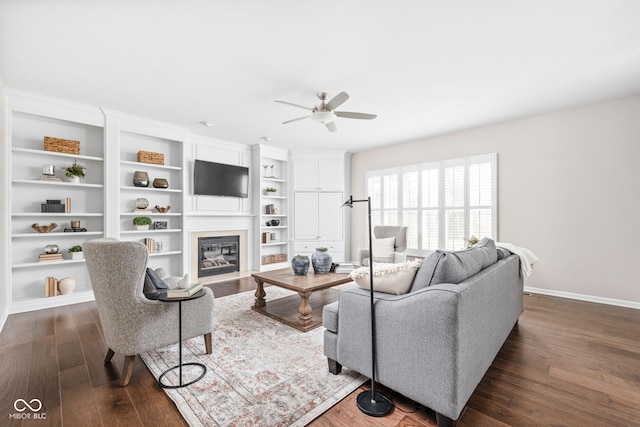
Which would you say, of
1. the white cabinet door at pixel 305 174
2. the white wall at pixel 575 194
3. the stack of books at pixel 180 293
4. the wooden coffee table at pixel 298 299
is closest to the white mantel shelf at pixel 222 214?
the white cabinet door at pixel 305 174

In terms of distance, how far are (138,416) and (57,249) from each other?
3282mm

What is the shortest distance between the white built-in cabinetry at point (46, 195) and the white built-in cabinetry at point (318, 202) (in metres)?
3.45

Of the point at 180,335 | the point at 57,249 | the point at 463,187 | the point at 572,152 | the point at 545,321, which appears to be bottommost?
the point at 545,321

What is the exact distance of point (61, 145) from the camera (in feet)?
12.2

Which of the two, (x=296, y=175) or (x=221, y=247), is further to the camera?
(x=296, y=175)

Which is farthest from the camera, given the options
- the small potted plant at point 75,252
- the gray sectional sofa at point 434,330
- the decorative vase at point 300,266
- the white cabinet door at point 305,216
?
the white cabinet door at point 305,216

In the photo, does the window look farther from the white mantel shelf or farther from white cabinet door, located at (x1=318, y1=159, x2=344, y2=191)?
the white mantel shelf

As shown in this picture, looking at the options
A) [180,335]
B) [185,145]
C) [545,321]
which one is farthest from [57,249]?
[545,321]

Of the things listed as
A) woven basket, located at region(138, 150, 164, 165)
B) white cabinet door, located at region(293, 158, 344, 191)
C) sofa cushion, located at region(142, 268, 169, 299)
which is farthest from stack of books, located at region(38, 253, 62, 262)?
white cabinet door, located at region(293, 158, 344, 191)

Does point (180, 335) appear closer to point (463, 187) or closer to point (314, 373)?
point (314, 373)

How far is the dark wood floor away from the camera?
5.30 ft

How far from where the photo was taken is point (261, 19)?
2.15 metres

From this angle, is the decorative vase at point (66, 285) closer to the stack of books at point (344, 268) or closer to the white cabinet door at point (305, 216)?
the stack of books at point (344, 268)

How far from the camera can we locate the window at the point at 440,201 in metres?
4.69
